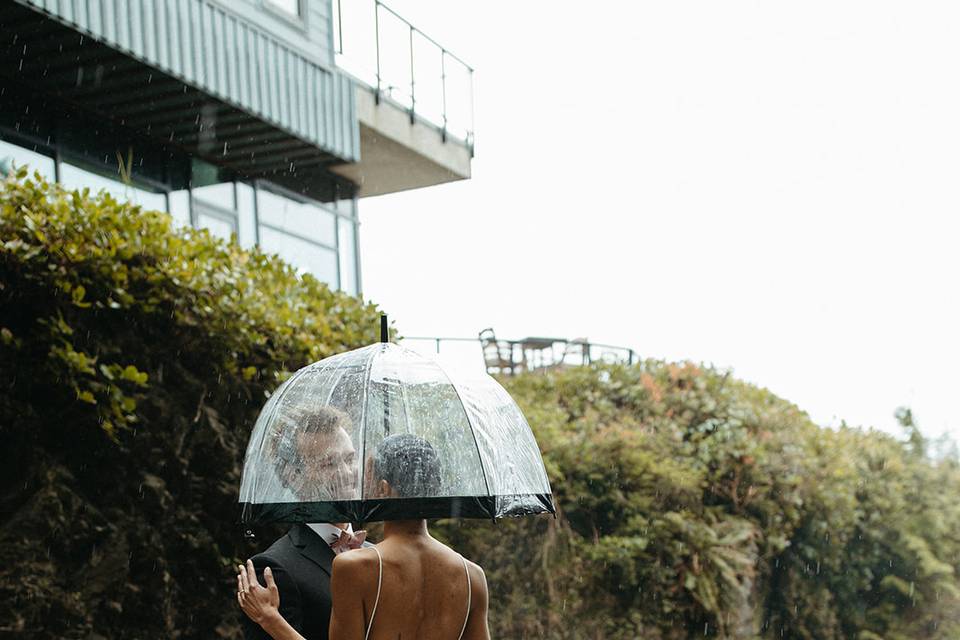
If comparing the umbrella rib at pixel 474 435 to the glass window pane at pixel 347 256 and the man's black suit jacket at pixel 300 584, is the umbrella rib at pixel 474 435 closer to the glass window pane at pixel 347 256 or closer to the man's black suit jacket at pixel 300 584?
the man's black suit jacket at pixel 300 584

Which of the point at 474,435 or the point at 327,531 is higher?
the point at 474,435

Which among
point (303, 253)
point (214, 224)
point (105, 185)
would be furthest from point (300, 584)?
point (303, 253)

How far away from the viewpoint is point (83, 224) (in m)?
6.05

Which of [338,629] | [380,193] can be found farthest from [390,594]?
[380,193]

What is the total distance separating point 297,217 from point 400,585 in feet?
43.4

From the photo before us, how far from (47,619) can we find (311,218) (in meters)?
11.4

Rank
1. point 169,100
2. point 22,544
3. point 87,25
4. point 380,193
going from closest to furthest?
point 22,544 < point 87,25 < point 169,100 < point 380,193

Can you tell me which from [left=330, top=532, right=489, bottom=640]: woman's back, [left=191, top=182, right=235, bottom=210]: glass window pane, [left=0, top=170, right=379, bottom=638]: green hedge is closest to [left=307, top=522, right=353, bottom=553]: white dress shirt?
[left=330, top=532, right=489, bottom=640]: woman's back

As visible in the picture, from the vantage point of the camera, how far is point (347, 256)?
1738 centimetres

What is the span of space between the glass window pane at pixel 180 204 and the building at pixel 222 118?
2 centimetres

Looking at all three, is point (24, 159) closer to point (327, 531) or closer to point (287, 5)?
point (287, 5)

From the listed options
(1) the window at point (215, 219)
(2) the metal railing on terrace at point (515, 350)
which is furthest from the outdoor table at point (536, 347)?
(1) the window at point (215, 219)

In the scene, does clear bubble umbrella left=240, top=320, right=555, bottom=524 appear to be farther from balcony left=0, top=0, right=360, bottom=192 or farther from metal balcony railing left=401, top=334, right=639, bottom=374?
metal balcony railing left=401, top=334, right=639, bottom=374

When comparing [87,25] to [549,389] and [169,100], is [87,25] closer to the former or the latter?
[169,100]
